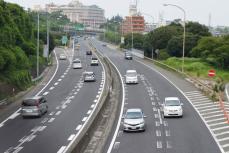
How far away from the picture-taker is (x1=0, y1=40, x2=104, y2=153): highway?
111 ft

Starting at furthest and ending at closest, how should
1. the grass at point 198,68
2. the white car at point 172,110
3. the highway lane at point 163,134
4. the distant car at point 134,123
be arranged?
the grass at point 198,68 < the white car at point 172,110 < the distant car at point 134,123 < the highway lane at point 163,134

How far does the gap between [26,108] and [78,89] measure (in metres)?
19.4

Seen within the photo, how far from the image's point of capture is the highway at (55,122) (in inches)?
1328

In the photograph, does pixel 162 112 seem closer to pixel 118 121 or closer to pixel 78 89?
pixel 118 121

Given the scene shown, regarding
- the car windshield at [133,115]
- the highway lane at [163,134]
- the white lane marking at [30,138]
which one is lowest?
the white lane marking at [30,138]

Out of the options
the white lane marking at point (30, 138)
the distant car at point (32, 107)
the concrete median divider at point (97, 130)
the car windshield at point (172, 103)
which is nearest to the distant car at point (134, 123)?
the concrete median divider at point (97, 130)

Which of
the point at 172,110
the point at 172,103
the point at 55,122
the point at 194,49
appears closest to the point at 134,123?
the point at 172,110

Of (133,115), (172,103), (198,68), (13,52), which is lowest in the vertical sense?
(133,115)

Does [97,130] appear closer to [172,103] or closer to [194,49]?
[172,103]

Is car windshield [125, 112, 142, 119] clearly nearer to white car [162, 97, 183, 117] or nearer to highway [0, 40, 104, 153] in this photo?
highway [0, 40, 104, 153]

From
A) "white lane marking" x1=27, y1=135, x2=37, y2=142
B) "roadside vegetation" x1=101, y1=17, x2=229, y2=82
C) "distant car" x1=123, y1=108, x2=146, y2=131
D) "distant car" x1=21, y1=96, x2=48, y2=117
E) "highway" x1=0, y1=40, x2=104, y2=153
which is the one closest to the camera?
"highway" x1=0, y1=40, x2=104, y2=153

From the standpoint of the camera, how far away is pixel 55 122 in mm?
42750

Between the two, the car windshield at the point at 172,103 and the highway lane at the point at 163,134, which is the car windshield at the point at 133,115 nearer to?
the highway lane at the point at 163,134

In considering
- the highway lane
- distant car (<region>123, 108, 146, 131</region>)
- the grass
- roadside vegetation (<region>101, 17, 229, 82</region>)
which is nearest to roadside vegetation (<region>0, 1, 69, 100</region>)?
the highway lane
